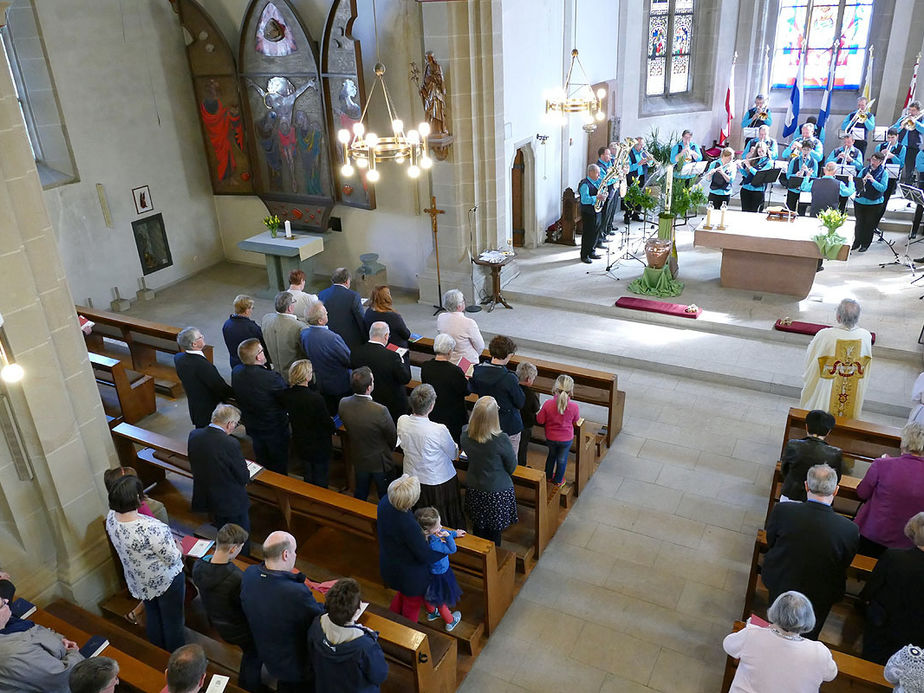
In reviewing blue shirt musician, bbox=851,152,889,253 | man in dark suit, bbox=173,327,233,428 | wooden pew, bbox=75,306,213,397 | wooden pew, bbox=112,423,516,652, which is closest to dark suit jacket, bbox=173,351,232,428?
man in dark suit, bbox=173,327,233,428

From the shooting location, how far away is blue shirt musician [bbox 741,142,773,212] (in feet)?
45.2

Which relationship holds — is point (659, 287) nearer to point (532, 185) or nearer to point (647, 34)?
point (532, 185)

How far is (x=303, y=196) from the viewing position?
12523 millimetres

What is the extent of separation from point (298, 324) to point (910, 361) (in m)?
7.68

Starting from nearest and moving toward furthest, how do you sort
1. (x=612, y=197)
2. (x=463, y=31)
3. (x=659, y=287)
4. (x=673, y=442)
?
(x=673, y=442), (x=463, y=31), (x=659, y=287), (x=612, y=197)

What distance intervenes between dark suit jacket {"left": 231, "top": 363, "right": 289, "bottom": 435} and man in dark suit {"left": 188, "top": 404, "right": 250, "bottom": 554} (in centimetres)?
72

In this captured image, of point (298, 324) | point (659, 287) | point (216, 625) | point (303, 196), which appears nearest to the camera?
point (216, 625)

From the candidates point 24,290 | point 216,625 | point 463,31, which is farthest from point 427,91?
point 216,625

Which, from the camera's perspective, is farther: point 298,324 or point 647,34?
point 647,34

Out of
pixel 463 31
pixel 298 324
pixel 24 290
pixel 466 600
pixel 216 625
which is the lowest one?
pixel 466 600

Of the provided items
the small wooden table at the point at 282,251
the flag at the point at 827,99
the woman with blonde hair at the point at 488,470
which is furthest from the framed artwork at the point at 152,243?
the flag at the point at 827,99

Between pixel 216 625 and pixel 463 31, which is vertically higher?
pixel 463 31

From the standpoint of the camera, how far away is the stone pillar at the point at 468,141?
10.3 metres

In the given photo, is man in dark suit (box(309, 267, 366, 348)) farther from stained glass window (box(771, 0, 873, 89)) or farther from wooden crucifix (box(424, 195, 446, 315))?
stained glass window (box(771, 0, 873, 89))
